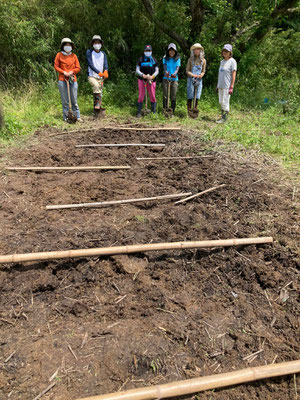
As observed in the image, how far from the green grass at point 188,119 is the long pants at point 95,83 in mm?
718

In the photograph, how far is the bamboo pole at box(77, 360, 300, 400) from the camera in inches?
76.4

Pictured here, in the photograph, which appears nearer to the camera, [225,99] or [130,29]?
[225,99]

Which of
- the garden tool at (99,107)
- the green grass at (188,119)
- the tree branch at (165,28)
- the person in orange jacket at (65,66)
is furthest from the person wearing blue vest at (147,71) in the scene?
the tree branch at (165,28)

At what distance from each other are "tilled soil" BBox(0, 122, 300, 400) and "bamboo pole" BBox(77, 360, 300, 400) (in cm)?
12

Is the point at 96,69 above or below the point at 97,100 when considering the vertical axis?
above

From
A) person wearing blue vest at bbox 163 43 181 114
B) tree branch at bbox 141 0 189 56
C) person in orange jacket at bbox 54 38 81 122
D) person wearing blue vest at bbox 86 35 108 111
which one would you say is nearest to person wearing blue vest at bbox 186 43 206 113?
person wearing blue vest at bbox 163 43 181 114

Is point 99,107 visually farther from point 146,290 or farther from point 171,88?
point 146,290

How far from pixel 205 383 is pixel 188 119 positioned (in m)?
6.67

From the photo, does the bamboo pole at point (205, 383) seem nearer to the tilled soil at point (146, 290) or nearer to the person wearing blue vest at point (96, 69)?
the tilled soil at point (146, 290)

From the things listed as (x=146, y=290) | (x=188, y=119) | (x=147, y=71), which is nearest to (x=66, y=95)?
(x=147, y=71)

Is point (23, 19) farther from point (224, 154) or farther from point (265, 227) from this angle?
point (265, 227)

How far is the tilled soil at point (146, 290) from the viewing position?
2270 millimetres

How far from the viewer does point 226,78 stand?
300 inches

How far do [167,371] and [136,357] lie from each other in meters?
0.26
